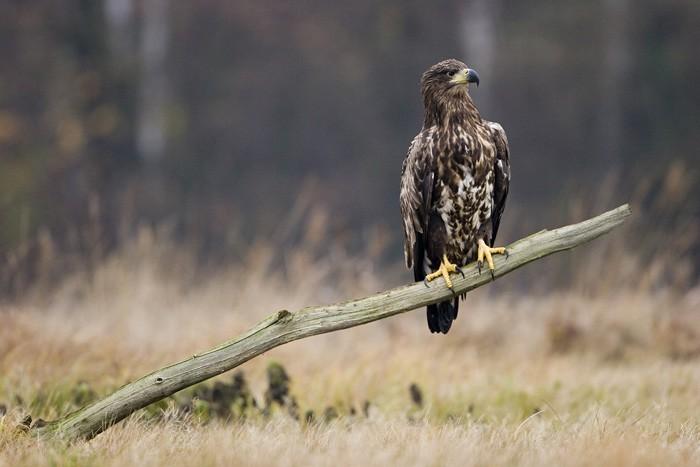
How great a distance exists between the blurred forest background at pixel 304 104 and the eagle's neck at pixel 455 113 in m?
8.63

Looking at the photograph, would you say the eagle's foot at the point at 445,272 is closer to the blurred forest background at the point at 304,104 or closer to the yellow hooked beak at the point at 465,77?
the yellow hooked beak at the point at 465,77

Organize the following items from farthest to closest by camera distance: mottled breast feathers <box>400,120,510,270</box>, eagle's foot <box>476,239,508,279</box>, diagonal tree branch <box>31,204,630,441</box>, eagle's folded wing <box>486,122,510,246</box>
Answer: eagle's folded wing <box>486,122,510,246</box>, mottled breast feathers <box>400,120,510,270</box>, eagle's foot <box>476,239,508,279</box>, diagonal tree branch <box>31,204,630,441</box>

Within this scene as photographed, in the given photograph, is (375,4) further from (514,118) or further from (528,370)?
(528,370)

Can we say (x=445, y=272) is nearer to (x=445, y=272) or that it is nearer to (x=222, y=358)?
(x=445, y=272)

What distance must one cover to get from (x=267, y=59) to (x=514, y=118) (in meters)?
4.05

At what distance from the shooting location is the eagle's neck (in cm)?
437

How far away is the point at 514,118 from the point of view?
1611cm

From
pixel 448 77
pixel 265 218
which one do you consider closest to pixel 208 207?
pixel 265 218

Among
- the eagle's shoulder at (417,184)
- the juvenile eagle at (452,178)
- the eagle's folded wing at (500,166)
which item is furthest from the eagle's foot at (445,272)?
the eagle's folded wing at (500,166)

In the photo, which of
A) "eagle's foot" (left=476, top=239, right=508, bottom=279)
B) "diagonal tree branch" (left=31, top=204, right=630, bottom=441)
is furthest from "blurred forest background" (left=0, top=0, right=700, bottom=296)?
"diagonal tree branch" (left=31, top=204, right=630, bottom=441)

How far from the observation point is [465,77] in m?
4.37

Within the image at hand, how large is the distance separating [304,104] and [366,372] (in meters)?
11.5

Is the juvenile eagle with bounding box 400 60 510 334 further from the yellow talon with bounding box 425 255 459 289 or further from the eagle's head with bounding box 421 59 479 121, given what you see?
the yellow talon with bounding box 425 255 459 289

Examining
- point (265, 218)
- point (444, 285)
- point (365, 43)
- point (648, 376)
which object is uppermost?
point (365, 43)
